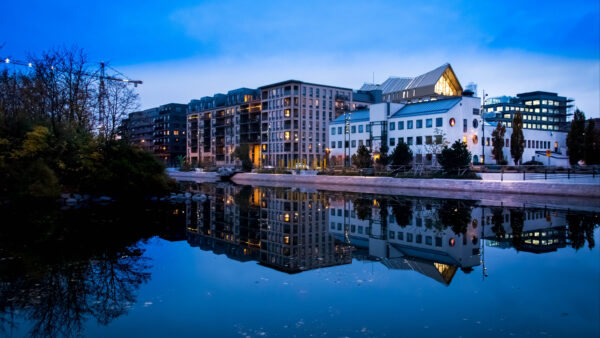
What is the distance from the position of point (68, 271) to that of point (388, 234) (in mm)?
11944

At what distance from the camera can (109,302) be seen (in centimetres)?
920

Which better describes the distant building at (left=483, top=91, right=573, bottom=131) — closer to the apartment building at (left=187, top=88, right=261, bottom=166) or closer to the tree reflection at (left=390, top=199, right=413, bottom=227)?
the apartment building at (left=187, top=88, right=261, bottom=166)

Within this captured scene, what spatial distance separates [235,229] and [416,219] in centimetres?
965

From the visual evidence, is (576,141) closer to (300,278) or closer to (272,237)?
(272,237)

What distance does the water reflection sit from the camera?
13344 mm

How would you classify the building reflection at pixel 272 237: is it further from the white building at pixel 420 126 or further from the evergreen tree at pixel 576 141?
the evergreen tree at pixel 576 141

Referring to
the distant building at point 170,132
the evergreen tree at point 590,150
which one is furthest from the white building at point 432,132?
the distant building at point 170,132

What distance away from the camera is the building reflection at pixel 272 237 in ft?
44.0

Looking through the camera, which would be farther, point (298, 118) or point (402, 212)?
point (298, 118)

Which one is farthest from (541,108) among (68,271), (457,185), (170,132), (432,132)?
(68,271)

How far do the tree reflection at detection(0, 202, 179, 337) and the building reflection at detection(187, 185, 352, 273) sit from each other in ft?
8.79

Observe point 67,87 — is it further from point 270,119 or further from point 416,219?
point 270,119

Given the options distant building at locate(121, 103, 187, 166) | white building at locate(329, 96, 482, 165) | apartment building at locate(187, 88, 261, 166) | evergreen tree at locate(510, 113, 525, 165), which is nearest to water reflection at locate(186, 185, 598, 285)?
white building at locate(329, 96, 482, 165)

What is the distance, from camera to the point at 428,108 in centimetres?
7188
